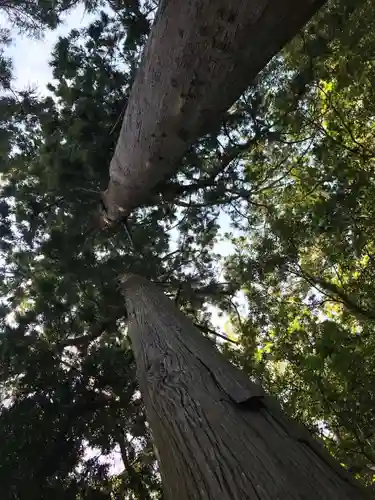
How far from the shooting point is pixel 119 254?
221 inches

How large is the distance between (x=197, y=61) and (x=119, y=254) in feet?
12.9

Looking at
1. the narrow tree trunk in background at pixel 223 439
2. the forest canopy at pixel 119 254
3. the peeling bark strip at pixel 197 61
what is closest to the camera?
the narrow tree trunk in background at pixel 223 439

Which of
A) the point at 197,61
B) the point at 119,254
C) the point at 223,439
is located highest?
the point at 119,254

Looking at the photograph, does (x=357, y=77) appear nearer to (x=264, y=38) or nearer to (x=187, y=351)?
(x=264, y=38)

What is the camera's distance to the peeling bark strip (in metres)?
1.62

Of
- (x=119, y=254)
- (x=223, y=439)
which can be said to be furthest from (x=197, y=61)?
(x=119, y=254)

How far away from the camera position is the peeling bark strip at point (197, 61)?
64.0 inches

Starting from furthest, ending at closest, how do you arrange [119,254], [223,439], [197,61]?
1. [119,254]
2. [197,61]
3. [223,439]

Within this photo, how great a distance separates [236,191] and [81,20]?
8.69 feet

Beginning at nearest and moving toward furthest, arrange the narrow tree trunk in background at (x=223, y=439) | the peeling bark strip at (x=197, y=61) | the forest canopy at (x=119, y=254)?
the narrow tree trunk in background at (x=223, y=439) → the peeling bark strip at (x=197, y=61) → the forest canopy at (x=119, y=254)

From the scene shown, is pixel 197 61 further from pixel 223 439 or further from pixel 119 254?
pixel 119 254

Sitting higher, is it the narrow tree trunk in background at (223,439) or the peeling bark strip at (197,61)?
the peeling bark strip at (197,61)

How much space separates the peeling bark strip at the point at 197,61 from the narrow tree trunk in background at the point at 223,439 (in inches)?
51.3

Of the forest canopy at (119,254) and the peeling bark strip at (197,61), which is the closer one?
the peeling bark strip at (197,61)
